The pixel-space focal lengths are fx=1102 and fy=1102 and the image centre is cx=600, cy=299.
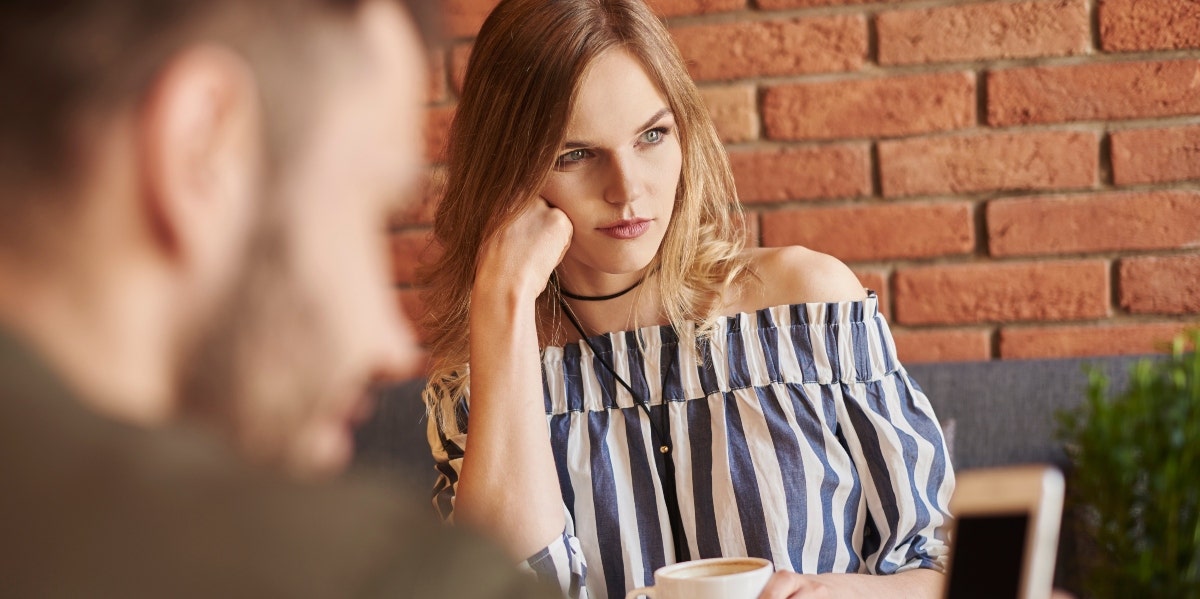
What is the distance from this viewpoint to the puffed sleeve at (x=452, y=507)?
1.21 m

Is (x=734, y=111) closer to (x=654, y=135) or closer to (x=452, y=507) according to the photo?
(x=654, y=135)

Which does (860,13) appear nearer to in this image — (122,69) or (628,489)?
(628,489)

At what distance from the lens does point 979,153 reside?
1623 mm

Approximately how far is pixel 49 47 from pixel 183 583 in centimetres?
15

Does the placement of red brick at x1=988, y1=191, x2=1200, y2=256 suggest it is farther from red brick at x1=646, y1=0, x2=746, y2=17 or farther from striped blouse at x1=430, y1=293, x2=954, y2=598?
red brick at x1=646, y1=0, x2=746, y2=17

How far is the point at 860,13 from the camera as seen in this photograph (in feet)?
5.37

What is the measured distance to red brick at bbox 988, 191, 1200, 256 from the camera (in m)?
1.58

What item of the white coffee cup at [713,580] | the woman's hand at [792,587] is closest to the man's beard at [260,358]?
the white coffee cup at [713,580]

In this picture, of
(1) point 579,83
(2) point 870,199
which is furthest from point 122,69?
(2) point 870,199

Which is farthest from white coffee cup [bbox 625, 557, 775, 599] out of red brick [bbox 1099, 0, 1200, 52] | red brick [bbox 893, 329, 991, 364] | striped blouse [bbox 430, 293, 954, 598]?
red brick [bbox 1099, 0, 1200, 52]

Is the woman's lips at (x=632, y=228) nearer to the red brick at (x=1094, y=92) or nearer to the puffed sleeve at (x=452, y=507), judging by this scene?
the puffed sleeve at (x=452, y=507)

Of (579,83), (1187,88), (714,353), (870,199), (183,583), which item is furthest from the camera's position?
(870,199)

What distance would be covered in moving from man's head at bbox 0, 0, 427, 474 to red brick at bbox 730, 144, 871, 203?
1.43 m

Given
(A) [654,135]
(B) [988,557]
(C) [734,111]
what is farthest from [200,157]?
(C) [734,111]
